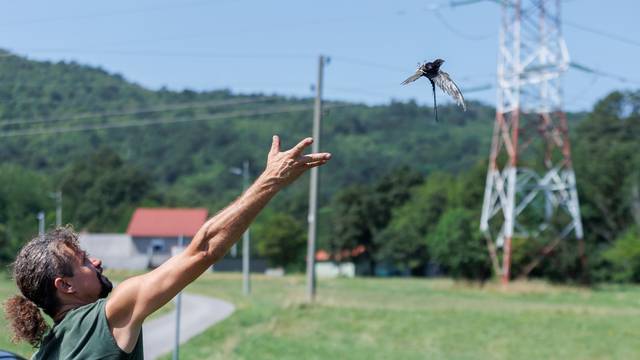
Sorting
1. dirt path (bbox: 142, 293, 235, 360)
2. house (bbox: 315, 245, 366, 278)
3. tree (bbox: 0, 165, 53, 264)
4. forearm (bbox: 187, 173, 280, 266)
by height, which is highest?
forearm (bbox: 187, 173, 280, 266)

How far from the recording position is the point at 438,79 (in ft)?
12.2

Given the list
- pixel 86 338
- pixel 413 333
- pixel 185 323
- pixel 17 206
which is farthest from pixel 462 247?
pixel 86 338

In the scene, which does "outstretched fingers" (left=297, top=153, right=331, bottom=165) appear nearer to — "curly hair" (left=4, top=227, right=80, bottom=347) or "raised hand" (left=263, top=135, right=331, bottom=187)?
"raised hand" (left=263, top=135, right=331, bottom=187)

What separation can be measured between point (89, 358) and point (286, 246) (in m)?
104

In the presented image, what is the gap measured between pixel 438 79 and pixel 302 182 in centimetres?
13280

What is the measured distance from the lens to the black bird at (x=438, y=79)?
362cm

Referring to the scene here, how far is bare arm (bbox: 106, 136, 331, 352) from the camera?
12.1 feet

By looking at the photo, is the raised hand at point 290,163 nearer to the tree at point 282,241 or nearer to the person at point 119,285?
the person at point 119,285

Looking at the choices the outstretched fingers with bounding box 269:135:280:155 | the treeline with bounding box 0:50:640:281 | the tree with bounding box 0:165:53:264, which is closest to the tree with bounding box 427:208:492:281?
the treeline with bounding box 0:50:640:281

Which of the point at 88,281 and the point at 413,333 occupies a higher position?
the point at 88,281

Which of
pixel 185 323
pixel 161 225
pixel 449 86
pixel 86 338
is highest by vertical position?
pixel 449 86

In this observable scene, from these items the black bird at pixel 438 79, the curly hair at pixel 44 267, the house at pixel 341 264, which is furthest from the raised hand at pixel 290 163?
the house at pixel 341 264

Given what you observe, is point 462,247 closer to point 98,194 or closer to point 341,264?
point 98,194

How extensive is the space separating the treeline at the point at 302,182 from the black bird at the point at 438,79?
1196 millimetres
